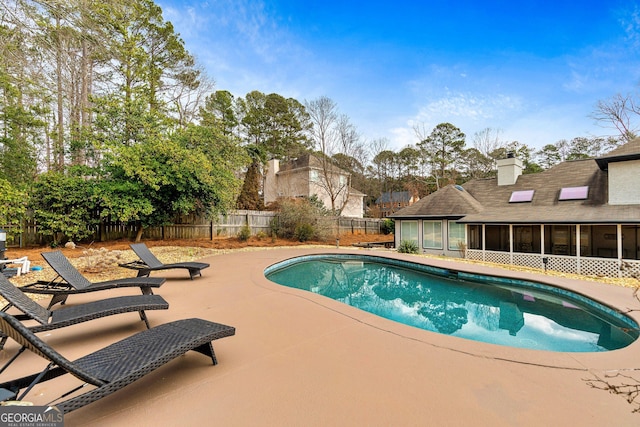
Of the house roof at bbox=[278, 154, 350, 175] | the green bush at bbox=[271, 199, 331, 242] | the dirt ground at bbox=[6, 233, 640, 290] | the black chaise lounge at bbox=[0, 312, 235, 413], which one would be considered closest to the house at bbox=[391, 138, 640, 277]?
the dirt ground at bbox=[6, 233, 640, 290]

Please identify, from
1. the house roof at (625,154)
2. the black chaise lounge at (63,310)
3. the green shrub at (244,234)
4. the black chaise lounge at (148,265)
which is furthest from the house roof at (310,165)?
the black chaise lounge at (63,310)

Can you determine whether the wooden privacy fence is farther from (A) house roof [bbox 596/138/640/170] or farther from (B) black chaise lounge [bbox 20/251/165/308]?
(A) house roof [bbox 596/138/640/170]

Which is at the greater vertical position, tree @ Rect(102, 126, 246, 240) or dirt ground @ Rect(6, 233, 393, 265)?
tree @ Rect(102, 126, 246, 240)

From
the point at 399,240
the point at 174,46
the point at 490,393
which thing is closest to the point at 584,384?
the point at 490,393

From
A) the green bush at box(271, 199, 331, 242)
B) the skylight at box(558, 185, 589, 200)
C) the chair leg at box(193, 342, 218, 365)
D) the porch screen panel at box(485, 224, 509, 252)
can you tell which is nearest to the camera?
the chair leg at box(193, 342, 218, 365)

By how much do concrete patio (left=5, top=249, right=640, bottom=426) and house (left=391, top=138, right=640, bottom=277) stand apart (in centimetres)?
872

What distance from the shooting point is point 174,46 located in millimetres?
16547

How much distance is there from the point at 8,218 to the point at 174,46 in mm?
12607

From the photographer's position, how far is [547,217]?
35.2 ft

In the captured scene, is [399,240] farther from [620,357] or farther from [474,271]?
[620,357]

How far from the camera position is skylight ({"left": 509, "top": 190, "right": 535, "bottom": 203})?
12841mm

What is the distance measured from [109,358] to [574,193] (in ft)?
51.4

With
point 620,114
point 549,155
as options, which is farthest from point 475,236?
point 549,155

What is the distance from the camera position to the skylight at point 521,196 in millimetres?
12841
